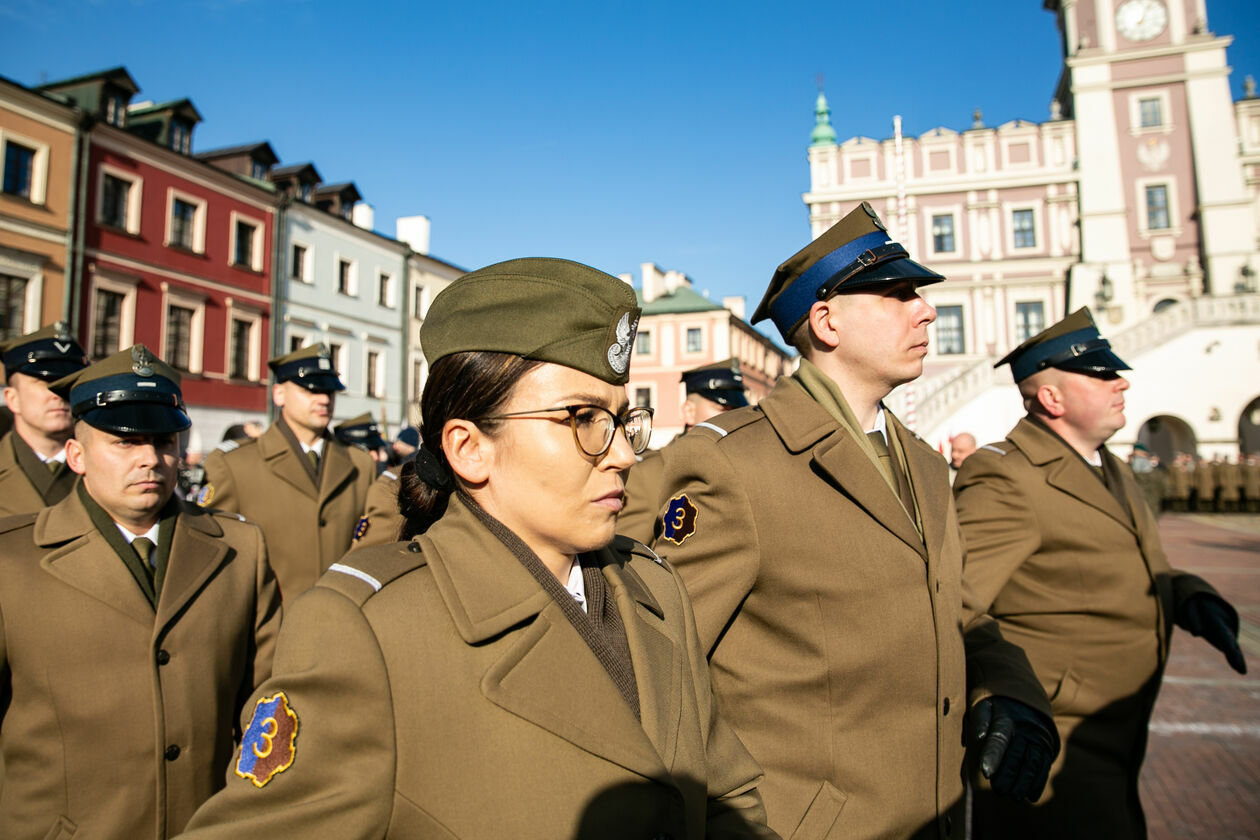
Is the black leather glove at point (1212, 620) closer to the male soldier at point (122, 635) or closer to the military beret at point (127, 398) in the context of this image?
the male soldier at point (122, 635)

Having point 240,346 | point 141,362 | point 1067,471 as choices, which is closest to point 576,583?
point 141,362

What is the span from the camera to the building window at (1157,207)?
3391cm

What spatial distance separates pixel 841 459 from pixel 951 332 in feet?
117

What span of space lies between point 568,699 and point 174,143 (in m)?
29.9

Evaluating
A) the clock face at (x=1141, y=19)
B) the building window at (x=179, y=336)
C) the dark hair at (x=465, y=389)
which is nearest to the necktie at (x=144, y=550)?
the dark hair at (x=465, y=389)

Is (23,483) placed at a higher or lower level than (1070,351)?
lower

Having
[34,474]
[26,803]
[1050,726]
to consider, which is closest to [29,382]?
[34,474]

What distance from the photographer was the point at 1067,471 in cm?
355

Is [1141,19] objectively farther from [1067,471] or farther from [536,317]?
[536,317]

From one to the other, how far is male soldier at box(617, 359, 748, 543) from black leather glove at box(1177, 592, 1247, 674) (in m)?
2.63

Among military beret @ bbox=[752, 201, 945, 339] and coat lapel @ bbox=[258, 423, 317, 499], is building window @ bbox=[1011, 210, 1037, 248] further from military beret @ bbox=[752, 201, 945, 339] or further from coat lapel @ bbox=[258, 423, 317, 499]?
military beret @ bbox=[752, 201, 945, 339]

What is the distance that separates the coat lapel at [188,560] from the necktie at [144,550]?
3.1 inches

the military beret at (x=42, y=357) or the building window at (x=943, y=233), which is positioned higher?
the building window at (x=943, y=233)

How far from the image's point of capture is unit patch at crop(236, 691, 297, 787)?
1.31 meters
